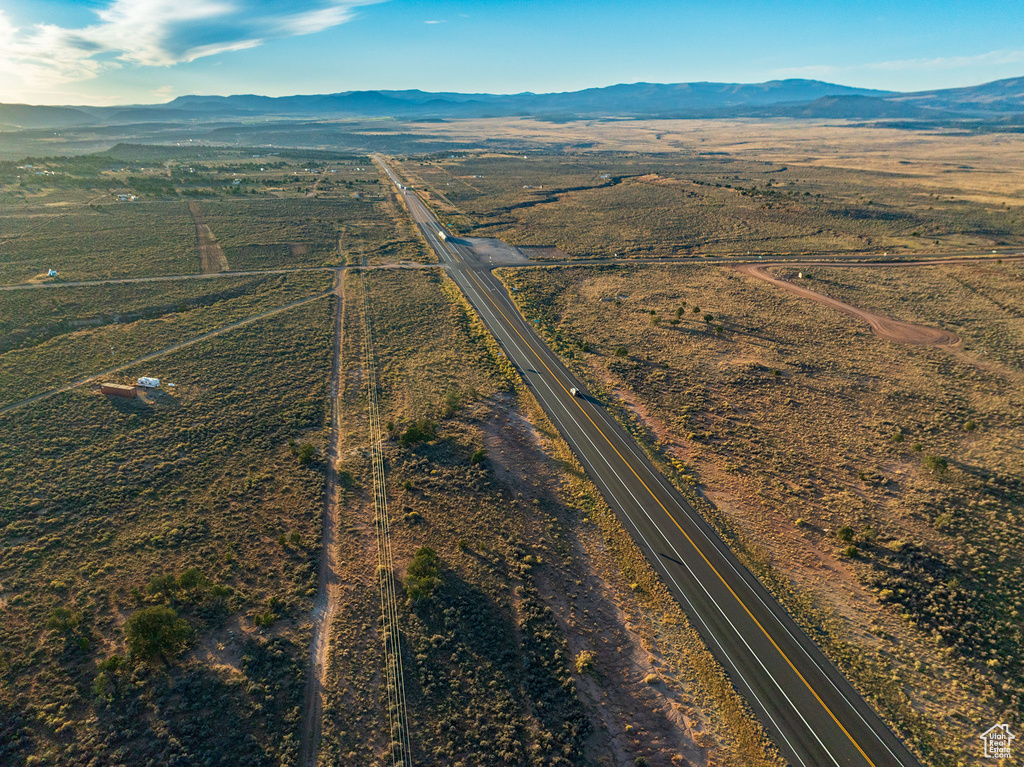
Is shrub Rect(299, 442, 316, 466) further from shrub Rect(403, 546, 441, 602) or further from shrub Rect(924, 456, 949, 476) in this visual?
shrub Rect(924, 456, 949, 476)

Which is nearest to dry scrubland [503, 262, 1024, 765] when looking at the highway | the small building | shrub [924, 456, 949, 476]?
shrub [924, 456, 949, 476]

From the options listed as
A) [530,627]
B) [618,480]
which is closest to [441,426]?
[618,480]

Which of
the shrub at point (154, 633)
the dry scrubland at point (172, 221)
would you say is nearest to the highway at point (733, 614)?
the shrub at point (154, 633)

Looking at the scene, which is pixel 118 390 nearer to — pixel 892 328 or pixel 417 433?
pixel 417 433

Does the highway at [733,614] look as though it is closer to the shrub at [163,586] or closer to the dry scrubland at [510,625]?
the dry scrubland at [510,625]

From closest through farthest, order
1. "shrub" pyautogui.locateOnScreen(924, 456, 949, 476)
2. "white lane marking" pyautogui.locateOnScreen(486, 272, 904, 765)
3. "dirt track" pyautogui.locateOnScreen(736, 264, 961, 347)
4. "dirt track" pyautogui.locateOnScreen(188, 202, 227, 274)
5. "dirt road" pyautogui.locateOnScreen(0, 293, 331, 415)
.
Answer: "white lane marking" pyautogui.locateOnScreen(486, 272, 904, 765) < "shrub" pyautogui.locateOnScreen(924, 456, 949, 476) < "dirt road" pyautogui.locateOnScreen(0, 293, 331, 415) < "dirt track" pyautogui.locateOnScreen(736, 264, 961, 347) < "dirt track" pyautogui.locateOnScreen(188, 202, 227, 274)

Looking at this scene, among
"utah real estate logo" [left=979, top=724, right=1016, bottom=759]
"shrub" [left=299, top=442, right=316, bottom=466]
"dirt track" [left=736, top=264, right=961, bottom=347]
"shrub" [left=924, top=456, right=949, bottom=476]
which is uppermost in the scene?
"dirt track" [left=736, top=264, right=961, bottom=347]
